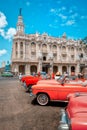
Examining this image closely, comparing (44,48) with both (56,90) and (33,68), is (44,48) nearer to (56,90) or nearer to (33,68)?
(33,68)

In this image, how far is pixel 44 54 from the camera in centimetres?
7000

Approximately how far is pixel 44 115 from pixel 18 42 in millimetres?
60101

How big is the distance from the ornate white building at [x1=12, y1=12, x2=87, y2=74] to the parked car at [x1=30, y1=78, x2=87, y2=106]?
52843 mm

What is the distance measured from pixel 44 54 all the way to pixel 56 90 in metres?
62.1

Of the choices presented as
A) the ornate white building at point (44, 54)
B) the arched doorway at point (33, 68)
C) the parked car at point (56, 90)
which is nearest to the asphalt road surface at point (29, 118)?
the parked car at point (56, 90)

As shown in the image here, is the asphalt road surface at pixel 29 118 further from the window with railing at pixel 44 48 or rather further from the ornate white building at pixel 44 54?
the window with railing at pixel 44 48

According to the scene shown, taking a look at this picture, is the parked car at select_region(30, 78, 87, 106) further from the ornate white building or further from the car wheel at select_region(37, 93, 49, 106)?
the ornate white building

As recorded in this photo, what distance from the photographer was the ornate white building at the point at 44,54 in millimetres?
64438

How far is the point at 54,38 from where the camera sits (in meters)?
73.7

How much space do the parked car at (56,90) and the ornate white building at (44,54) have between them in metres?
52.8

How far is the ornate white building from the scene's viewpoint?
64438 millimetres

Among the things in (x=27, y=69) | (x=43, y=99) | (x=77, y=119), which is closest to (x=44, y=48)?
(x=27, y=69)

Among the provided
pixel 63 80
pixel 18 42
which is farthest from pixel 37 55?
pixel 63 80

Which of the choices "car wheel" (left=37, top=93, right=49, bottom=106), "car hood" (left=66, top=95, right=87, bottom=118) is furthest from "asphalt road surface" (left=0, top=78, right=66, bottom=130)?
"car hood" (left=66, top=95, right=87, bottom=118)
